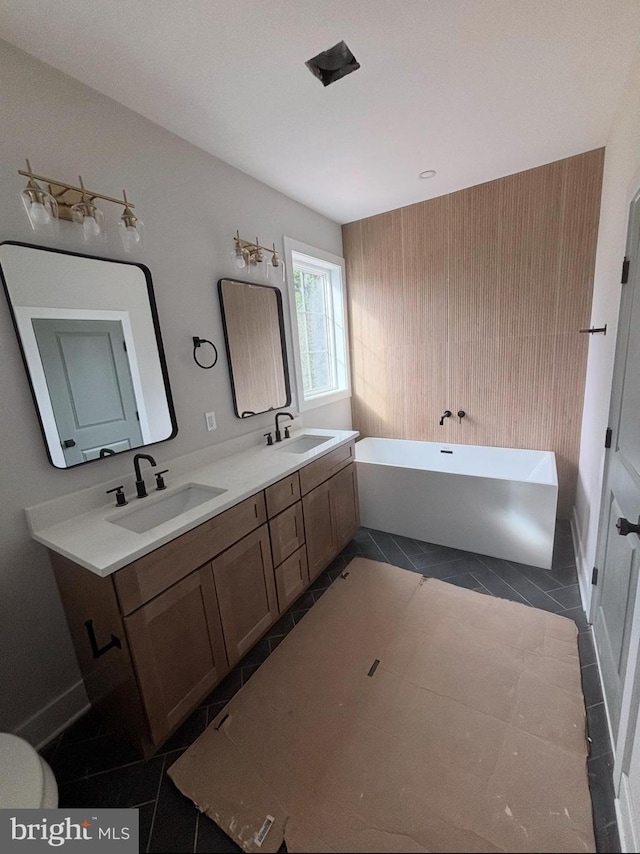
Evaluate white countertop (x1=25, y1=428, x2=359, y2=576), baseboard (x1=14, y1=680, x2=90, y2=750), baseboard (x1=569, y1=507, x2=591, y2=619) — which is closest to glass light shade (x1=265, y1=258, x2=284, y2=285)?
white countertop (x1=25, y1=428, x2=359, y2=576)

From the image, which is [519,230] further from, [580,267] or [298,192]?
[298,192]

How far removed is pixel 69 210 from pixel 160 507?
130 cm

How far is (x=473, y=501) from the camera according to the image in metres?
2.34

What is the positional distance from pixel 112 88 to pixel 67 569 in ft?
6.58

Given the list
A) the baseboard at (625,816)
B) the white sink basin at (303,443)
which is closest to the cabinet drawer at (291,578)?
the white sink basin at (303,443)

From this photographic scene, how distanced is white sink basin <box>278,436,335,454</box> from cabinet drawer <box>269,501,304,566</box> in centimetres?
57

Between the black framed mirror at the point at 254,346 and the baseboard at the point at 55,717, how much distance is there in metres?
1.54

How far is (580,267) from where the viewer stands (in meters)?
2.42

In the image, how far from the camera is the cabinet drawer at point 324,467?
2027 millimetres

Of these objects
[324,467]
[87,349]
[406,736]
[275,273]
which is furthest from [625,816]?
[275,273]

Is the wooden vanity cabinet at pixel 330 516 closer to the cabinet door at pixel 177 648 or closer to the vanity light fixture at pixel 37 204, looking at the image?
the cabinet door at pixel 177 648

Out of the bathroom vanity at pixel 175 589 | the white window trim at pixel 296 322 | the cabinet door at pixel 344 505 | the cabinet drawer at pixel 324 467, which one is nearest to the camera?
the bathroom vanity at pixel 175 589

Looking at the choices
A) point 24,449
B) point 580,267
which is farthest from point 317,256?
point 24,449

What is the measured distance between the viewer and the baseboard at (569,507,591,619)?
6.01 ft
